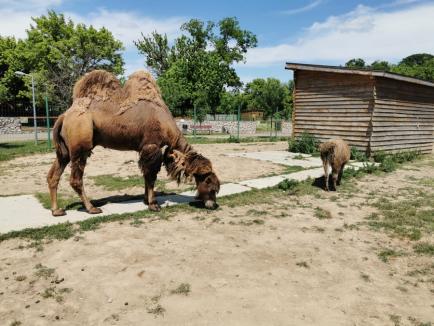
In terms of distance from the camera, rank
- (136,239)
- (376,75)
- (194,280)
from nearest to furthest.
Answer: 1. (194,280)
2. (136,239)
3. (376,75)

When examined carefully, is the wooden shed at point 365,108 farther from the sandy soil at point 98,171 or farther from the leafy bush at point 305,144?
the sandy soil at point 98,171

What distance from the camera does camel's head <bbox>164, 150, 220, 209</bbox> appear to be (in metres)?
6.51

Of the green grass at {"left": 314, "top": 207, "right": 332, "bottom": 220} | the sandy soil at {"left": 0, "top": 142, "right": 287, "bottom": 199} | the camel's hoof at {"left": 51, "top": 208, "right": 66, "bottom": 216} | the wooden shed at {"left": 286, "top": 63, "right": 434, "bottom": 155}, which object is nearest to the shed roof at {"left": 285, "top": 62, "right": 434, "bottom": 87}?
the wooden shed at {"left": 286, "top": 63, "right": 434, "bottom": 155}

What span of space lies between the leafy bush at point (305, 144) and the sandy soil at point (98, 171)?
3.84 m

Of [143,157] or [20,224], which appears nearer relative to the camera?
[20,224]

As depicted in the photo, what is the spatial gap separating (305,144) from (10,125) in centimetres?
2677

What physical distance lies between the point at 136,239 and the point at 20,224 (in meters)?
1.96

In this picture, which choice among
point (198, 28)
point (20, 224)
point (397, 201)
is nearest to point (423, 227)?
point (397, 201)

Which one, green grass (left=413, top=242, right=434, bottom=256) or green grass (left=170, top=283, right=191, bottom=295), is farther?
green grass (left=413, top=242, right=434, bottom=256)

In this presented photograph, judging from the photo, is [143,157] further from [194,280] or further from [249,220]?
[194,280]

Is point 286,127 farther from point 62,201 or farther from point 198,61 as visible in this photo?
point 62,201

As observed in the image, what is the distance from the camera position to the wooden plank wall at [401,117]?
46.3ft

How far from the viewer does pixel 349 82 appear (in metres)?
14.5

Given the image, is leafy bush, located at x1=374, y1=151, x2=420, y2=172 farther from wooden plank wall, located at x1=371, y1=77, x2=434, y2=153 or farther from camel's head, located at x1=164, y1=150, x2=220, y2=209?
camel's head, located at x1=164, y1=150, x2=220, y2=209
